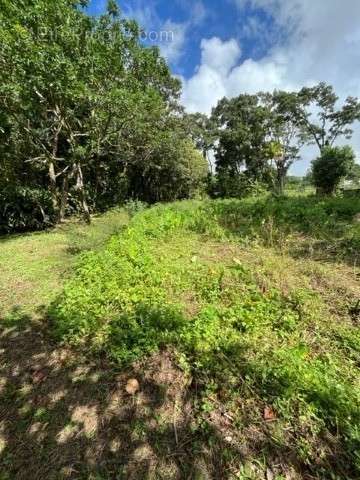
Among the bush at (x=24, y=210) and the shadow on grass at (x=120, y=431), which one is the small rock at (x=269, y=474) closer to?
the shadow on grass at (x=120, y=431)

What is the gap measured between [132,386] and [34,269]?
3.92m

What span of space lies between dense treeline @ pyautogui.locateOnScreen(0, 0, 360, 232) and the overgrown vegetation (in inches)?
215

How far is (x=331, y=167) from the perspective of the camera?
15.6 meters

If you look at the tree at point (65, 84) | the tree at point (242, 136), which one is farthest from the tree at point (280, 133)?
the tree at point (65, 84)

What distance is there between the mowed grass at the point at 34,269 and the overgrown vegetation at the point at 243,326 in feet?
1.74

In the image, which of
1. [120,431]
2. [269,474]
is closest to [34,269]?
[120,431]

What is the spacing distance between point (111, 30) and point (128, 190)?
33.9 feet

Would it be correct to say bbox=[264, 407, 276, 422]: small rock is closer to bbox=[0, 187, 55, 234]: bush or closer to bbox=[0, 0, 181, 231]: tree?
bbox=[0, 0, 181, 231]: tree

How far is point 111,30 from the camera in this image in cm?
827

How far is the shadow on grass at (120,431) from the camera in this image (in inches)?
67.3

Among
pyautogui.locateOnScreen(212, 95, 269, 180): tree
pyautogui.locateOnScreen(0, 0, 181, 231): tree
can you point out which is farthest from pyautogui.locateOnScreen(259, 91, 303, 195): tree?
pyautogui.locateOnScreen(0, 0, 181, 231): tree

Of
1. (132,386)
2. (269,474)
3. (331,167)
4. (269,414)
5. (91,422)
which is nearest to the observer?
(269,474)

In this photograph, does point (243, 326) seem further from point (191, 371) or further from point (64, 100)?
point (64, 100)

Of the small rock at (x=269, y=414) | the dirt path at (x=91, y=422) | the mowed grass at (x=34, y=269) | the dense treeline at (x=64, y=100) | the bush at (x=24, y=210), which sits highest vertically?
the dense treeline at (x=64, y=100)
